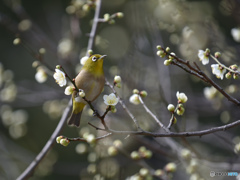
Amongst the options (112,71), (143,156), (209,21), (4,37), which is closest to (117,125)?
(112,71)

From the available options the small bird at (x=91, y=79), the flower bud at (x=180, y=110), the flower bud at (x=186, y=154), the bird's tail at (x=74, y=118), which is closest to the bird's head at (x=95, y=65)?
the small bird at (x=91, y=79)

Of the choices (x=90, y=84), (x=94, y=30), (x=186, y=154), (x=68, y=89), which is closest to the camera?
(x=68, y=89)

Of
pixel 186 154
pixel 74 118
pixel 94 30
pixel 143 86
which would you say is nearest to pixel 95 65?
pixel 74 118

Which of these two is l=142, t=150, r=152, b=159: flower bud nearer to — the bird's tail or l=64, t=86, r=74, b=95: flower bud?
the bird's tail

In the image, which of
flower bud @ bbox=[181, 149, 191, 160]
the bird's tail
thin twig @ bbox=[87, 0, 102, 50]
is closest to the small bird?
the bird's tail

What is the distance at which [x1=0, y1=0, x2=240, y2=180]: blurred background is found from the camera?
2266 millimetres

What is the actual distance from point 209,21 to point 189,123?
3.46 ft

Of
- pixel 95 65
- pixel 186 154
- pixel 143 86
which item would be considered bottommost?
pixel 143 86

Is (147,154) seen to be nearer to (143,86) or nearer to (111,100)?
(111,100)

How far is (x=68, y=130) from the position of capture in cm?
515

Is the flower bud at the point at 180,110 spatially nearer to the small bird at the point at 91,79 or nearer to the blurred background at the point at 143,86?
the blurred background at the point at 143,86

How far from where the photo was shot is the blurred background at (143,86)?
2266 millimetres

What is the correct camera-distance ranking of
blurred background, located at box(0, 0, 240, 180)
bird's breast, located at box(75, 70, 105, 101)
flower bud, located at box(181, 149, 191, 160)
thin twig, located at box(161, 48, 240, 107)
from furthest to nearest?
blurred background, located at box(0, 0, 240, 180) → flower bud, located at box(181, 149, 191, 160) → bird's breast, located at box(75, 70, 105, 101) → thin twig, located at box(161, 48, 240, 107)

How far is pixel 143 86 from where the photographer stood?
Answer: 318 centimetres
